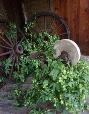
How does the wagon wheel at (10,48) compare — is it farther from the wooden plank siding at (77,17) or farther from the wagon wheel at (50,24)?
the wooden plank siding at (77,17)

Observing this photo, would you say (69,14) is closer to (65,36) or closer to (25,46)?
(65,36)

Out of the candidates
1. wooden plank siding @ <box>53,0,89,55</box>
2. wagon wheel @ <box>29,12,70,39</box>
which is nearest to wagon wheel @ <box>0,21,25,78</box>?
wagon wheel @ <box>29,12,70,39</box>

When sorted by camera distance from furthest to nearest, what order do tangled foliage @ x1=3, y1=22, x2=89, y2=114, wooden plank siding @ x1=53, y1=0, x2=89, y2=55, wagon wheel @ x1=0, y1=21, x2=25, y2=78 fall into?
wooden plank siding @ x1=53, y1=0, x2=89, y2=55 → wagon wheel @ x1=0, y1=21, x2=25, y2=78 → tangled foliage @ x1=3, y1=22, x2=89, y2=114

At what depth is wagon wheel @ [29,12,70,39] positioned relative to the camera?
6305 millimetres

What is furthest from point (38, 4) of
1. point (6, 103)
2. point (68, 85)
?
point (68, 85)

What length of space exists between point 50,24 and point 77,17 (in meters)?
0.58

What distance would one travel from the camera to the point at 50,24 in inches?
253

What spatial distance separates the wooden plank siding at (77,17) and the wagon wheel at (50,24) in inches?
7.3

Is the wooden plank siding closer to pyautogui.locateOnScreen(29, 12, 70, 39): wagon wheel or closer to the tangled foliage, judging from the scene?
pyautogui.locateOnScreen(29, 12, 70, 39): wagon wheel

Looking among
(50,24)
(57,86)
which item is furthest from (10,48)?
(57,86)

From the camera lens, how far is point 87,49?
6.45 m

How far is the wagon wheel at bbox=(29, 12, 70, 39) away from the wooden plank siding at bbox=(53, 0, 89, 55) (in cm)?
18

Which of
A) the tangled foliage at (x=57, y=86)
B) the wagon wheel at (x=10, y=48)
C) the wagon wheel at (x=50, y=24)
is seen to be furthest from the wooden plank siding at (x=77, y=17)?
the tangled foliage at (x=57, y=86)

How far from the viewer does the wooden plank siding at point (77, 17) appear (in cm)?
629
